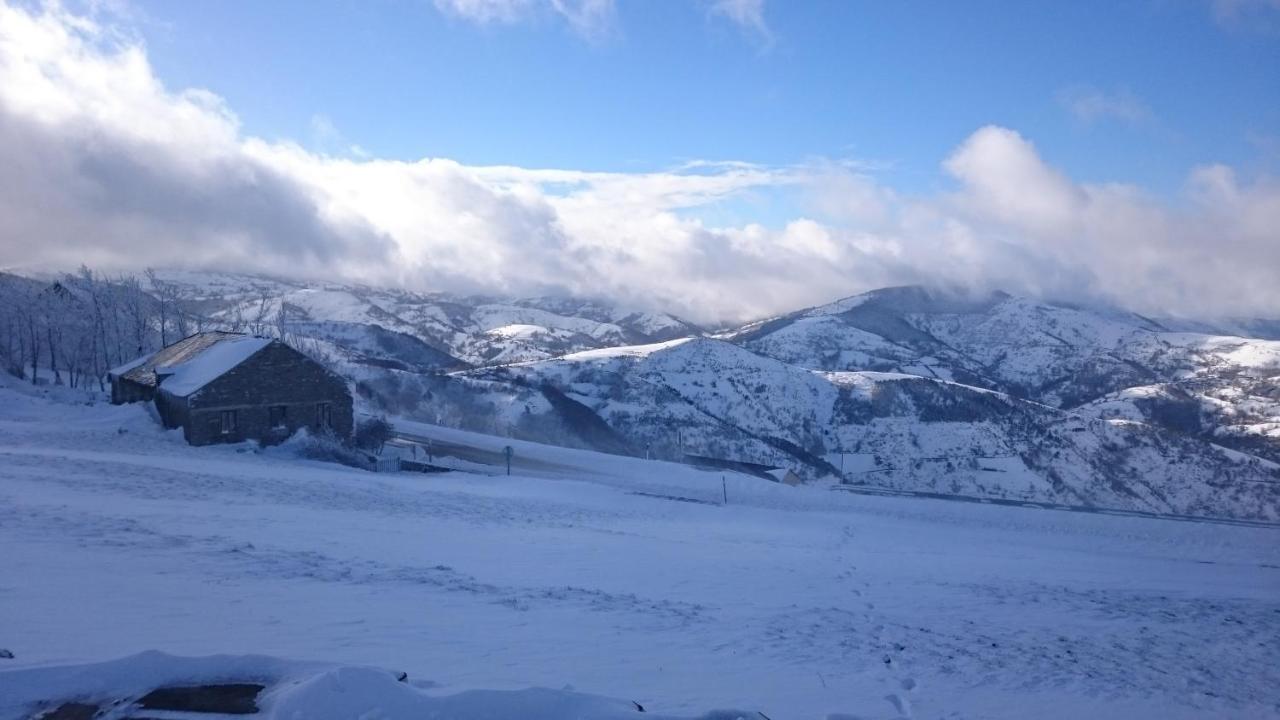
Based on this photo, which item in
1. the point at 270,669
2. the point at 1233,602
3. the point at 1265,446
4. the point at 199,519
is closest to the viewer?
the point at 270,669

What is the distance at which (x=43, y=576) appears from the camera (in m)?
9.58

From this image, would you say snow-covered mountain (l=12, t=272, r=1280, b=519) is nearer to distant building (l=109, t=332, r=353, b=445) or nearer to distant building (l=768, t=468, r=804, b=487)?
distant building (l=768, t=468, r=804, b=487)

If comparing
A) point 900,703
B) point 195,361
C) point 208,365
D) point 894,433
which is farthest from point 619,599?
point 894,433

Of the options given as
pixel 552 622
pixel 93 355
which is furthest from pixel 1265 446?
pixel 93 355

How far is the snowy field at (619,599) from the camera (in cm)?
846

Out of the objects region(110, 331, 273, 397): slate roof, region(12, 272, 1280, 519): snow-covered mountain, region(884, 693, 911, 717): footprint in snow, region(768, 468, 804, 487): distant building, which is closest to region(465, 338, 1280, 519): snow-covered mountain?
region(12, 272, 1280, 519): snow-covered mountain

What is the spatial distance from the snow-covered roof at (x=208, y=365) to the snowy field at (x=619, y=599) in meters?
6.97

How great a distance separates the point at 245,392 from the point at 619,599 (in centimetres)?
2555

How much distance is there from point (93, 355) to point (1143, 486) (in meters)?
103

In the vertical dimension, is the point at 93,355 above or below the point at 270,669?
above

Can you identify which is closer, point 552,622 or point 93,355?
point 552,622

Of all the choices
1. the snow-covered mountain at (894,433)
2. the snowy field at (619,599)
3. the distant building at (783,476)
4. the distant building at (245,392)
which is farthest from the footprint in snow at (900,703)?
the snow-covered mountain at (894,433)

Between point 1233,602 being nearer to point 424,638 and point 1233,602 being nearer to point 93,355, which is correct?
point 424,638

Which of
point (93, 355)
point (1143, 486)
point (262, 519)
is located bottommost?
point (1143, 486)
